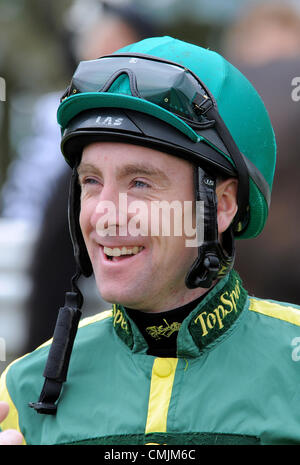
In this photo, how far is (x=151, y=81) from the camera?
2354 mm

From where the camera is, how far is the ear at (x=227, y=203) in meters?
2.53

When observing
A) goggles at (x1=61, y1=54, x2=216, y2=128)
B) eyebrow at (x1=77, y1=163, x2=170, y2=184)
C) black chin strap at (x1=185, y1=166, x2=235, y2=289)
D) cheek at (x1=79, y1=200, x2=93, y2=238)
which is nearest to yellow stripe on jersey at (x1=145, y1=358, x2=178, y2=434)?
black chin strap at (x1=185, y1=166, x2=235, y2=289)

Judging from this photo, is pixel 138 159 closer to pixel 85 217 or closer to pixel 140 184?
pixel 140 184

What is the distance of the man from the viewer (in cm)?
231

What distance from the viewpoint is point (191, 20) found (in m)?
6.39

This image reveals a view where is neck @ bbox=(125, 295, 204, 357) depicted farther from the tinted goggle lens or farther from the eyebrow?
the tinted goggle lens

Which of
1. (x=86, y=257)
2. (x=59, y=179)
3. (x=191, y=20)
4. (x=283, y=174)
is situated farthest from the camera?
(x=191, y=20)

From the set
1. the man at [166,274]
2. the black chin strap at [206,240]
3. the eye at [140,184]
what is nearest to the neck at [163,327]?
the man at [166,274]

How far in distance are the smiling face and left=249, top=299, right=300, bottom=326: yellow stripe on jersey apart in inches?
13.3

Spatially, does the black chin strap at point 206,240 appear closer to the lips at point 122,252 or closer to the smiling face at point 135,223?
the smiling face at point 135,223

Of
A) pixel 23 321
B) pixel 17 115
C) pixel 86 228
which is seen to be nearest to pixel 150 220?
Answer: pixel 86 228

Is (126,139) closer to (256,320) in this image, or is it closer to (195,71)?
(195,71)

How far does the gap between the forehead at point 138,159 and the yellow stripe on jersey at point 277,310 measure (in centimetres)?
56

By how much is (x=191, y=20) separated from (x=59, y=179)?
114 inches
